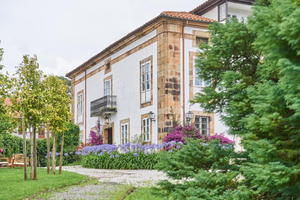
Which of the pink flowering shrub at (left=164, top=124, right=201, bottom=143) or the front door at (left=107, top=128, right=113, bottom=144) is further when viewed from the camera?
the front door at (left=107, top=128, right=113, bottom=144)

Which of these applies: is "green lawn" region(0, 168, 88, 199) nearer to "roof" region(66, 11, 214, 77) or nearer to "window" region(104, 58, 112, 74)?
"roof" region(66, 11, 214, 77)

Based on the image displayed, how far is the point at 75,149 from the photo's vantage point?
86.3 ft

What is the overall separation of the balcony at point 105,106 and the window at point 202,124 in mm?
6117

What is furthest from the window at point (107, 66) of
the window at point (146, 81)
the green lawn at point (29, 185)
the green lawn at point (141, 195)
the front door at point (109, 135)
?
the green lawn at point (141, 195)

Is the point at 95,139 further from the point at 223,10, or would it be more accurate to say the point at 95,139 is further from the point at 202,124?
the point at 223,10

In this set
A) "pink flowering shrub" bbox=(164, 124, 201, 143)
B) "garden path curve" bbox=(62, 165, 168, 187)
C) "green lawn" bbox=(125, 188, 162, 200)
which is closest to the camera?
"green lawn" bbox=(125, 188, 162, 200)

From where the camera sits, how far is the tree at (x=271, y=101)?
4543mm

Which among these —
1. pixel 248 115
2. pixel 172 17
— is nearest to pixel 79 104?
pixel 172 17

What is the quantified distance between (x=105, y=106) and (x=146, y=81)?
4633 millimetres

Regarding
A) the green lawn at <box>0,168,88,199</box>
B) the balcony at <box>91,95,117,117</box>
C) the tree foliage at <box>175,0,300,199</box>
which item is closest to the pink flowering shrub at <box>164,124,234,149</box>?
the green lawn at <box>0,168,88,199</box>

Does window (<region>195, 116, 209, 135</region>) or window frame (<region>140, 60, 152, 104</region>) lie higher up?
window frame (<region>140, 60, 152, 104</region>)

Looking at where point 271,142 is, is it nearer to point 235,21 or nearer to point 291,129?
point 291,129

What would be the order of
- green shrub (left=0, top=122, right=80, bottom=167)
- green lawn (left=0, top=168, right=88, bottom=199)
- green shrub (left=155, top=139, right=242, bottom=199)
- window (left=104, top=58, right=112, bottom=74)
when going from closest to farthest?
1. green shrub (left=155, top=139, right=242, bottom=199)
2. green lawn (left=0, top=168, right=88, bottom=199)
3. green shrub (left=0, top=122, right=80, bottom=167)
4. window (left=104, top=58, right=112, bottom=74)

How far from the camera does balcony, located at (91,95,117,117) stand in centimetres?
2533
